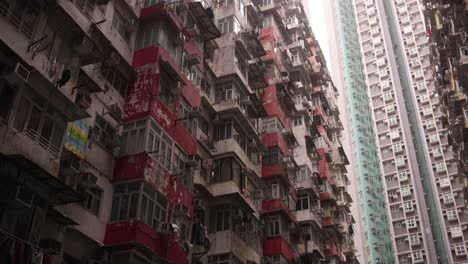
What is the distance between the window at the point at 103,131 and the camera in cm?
1706

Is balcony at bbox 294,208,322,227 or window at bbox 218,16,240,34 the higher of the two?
window at bbox 218,16,240,34

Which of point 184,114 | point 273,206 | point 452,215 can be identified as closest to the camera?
point 184,114

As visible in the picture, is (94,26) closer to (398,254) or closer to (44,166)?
(44,166)

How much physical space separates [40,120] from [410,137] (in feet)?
193

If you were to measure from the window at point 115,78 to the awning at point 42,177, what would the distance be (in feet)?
17.1

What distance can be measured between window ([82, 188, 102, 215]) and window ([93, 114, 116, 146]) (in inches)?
63.5

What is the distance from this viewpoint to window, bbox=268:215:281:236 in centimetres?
2697

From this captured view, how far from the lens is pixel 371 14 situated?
80.1 m

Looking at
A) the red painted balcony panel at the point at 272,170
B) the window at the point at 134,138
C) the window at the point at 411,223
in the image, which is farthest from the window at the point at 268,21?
the window at the point at 411,223

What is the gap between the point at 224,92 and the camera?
85.9ft

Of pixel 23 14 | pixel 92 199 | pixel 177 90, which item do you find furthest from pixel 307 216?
Answer: pixel 23 14

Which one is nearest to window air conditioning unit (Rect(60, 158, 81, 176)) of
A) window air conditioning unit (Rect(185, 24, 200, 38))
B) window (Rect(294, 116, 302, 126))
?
window air conditioning unit (Rect(185, 24, 200, 38))

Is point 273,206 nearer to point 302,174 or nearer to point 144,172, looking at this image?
point 302,174

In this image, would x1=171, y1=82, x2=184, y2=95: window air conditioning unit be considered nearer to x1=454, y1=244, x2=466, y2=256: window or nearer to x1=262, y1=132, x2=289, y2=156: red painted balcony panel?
x1=262, y1=132, x2=289, y2=156: red painted balcony panel
